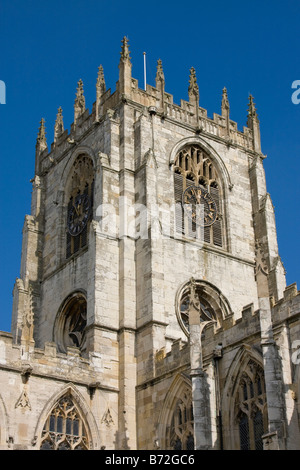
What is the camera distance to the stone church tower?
24984 mm

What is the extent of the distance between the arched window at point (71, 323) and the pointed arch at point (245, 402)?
9.68m

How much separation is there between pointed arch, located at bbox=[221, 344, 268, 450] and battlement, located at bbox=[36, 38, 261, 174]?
47.4 feet

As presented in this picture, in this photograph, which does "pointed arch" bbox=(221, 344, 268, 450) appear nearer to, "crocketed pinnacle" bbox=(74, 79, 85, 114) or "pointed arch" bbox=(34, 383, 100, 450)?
"pointed arch" bbox=(34, 383, 100, 450)

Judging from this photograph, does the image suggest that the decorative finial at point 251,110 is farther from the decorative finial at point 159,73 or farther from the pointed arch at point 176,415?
the pointed arch at point 176,415

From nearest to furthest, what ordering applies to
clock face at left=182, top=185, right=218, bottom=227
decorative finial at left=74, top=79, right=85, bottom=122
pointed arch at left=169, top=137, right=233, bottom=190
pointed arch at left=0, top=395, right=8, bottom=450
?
1. pointed arch at left=0, top=395, right=8, bottom=450
2. clock face at left=182, top=185, right=218, bottom=227
3. pointed arch at left=169, top=137, right=233, bottom=190
4. decorative finial at left=74, top=79, right=85, bottom=122

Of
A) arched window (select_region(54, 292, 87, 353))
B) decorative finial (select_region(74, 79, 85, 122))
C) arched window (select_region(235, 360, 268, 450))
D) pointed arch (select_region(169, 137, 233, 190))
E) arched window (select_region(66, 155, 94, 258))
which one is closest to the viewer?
arched window (select_region(235, 360, 268, 450))

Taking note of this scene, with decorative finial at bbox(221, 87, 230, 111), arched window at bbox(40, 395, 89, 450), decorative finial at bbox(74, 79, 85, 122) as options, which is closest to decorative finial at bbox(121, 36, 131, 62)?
decorative finial at bbox(74, 79, 85, 122)

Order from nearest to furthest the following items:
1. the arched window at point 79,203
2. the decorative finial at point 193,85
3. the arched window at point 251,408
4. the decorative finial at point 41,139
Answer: the arched window at point 251,408 < the arched window at point 79,203 < the decorative finial at point 193,85 < the decorative finial at point 41,139

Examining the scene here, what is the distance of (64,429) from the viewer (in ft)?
89.9

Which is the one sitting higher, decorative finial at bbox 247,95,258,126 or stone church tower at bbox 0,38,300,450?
decorative finial at bbox 247,95,258,126

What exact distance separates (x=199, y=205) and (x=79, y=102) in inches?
345

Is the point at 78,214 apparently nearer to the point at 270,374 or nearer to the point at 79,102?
the point at 79,102

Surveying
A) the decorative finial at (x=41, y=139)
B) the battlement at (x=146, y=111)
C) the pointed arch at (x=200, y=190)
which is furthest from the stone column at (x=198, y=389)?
the decorative finial at (x=41, y=139)

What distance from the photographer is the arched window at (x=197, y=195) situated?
35.1m
